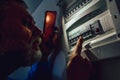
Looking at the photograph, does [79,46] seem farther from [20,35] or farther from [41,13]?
[41,13]

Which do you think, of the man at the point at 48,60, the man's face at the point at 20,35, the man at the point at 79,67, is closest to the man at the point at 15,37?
the man's face at the point at 20,35

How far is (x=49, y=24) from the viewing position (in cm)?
89

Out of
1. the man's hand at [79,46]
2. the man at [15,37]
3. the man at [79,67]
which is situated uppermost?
the man at [15,37]

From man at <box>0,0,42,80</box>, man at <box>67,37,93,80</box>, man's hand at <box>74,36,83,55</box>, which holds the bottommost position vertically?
man at <box>67,37,93,80</box>

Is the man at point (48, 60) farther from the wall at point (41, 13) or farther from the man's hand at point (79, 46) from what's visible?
the man's hand at point (79, 46)

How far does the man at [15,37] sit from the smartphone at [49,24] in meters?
0.07

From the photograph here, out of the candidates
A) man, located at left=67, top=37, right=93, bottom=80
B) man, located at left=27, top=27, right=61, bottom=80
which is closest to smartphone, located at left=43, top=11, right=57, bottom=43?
man, located at left=27, top=27, right=61, bottom=80

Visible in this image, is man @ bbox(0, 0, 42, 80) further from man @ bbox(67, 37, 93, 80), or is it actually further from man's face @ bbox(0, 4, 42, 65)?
man @ bbox(67, 37, 93, 80)

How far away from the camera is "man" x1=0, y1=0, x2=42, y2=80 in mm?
Answer: 749

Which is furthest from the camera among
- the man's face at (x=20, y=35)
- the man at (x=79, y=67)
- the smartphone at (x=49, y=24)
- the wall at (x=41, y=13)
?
the wall at (x=41, y=13)

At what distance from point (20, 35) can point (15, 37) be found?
1.2 inches

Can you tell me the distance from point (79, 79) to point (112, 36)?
0.76 ft

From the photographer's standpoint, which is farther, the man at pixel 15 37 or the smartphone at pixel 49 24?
the smartphone at pixel 49 24

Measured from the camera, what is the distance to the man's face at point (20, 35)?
747 mm
